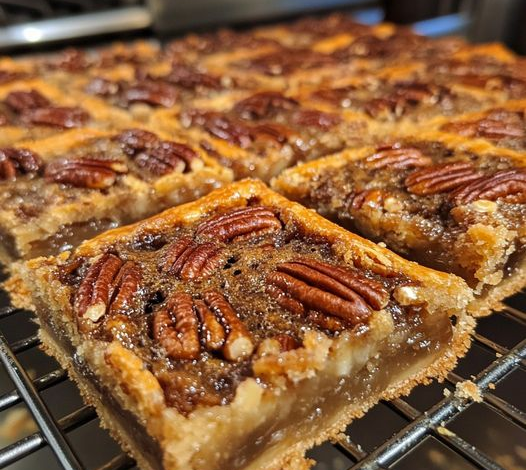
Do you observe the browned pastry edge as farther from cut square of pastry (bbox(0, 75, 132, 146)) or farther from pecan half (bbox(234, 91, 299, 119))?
pecan half (bbox(234, 91, 299, 119))

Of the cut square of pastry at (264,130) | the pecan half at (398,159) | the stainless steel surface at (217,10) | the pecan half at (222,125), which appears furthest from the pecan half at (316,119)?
the stainless steel surface at (217,10)

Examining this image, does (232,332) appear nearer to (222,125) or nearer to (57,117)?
(222,125)

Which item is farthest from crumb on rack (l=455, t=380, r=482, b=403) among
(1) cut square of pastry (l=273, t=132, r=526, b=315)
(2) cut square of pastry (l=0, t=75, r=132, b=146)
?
(2) cut square of pastry (l=0, t=75, r=132, b=146)

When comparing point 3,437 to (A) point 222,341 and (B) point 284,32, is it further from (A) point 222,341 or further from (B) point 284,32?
(B) point 284,32

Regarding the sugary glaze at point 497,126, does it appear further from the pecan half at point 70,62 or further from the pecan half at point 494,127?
the pecan half at point 70,62

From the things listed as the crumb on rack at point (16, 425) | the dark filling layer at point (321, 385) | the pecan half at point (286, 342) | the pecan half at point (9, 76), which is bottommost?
the crumb on rack at point (16, 425)

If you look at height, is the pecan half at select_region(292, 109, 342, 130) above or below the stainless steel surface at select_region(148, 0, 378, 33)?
below

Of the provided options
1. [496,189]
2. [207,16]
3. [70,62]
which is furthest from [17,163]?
[207,16]
